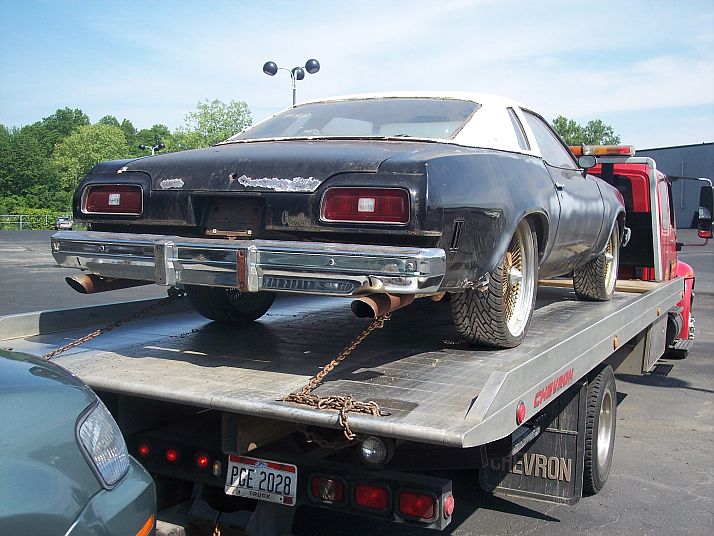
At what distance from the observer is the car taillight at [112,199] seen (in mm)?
3695

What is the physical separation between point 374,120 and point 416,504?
2.10 meters

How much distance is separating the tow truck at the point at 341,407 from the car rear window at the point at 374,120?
3.52 feet

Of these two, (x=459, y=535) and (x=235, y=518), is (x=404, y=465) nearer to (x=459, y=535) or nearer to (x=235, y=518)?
(x=235, y=518)

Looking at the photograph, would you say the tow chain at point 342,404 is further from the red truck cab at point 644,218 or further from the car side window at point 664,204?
the car side window at point 664,204

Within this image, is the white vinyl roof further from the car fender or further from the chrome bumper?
the chrome bumper

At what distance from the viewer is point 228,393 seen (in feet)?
9.79

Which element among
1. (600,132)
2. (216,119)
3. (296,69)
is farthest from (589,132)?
(296,69)

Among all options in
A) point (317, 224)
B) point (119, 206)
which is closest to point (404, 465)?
point (317, 224)

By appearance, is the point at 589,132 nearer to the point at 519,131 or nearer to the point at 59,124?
the point at 59,124

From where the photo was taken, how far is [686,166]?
44.0 meters

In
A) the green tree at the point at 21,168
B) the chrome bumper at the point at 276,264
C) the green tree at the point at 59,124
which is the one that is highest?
the green tree at the point at 59,124

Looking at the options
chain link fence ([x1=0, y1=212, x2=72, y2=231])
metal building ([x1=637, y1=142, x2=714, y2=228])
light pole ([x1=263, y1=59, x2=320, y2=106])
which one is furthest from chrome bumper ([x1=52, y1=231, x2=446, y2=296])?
chain link fence ([x1=0, y1=212, x2=72, y2=231])

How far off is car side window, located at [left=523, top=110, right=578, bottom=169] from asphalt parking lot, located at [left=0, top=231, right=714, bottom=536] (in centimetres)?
192

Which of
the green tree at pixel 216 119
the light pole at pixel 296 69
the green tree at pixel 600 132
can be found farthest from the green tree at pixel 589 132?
the light pole at pixel 296 69
